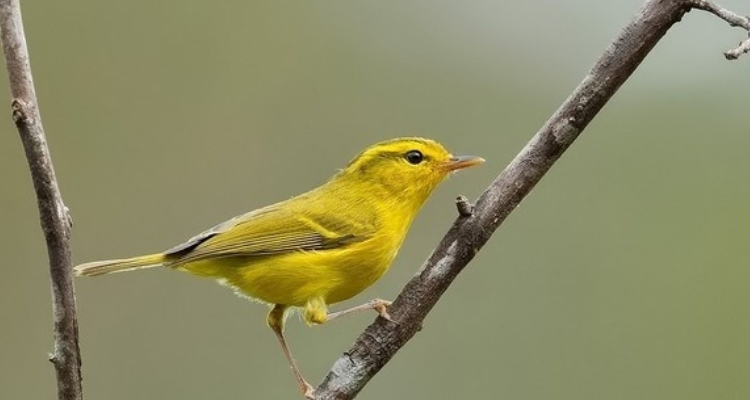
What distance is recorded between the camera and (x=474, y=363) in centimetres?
625

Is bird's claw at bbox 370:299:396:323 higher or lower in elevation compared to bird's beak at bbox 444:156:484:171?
lower

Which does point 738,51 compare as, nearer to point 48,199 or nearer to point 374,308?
point 374,308

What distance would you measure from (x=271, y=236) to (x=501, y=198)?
1404 millimetres

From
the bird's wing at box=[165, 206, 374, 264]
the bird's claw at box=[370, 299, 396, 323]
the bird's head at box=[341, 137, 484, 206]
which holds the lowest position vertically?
the bird's claw at box=[370, 299, 396, 323]

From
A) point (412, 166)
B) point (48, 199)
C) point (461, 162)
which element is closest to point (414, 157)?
point (412, 166)

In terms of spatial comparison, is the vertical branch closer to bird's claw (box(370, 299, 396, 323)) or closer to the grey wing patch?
bird's claw (box(370, 299, 396, 323))

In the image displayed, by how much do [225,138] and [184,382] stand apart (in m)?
2.24

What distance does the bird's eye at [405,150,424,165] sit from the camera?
4.29m

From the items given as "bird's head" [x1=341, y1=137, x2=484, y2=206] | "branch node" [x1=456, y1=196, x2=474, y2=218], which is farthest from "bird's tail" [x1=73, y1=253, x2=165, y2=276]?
"branch node" [x1=456, y1=196, x2=474, y2=218]

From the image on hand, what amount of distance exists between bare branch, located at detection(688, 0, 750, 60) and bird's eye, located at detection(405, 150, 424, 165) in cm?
166

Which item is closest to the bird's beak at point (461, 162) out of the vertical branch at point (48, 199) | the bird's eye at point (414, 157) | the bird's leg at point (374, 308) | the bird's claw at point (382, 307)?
the bird's eye at point (414, 157)

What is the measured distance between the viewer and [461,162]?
4.20 metres

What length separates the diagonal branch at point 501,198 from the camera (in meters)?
2.85

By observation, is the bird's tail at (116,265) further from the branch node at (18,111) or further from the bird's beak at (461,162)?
the branch node at (18,111)
